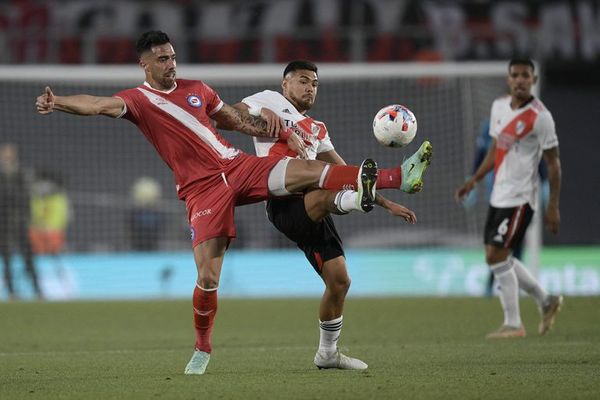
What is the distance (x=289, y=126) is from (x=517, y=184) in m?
3.14

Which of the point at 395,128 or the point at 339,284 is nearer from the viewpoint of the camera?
the point at 395,128

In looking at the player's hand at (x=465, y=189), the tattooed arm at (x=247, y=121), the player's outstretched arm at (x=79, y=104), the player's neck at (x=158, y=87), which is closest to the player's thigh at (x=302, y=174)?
the tattooed arm at (x=247, y=121)

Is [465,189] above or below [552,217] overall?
above

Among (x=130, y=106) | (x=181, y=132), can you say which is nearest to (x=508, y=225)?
(x=181, y=132)

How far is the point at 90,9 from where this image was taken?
22.7 meters

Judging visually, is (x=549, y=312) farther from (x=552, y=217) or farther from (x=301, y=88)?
(x=301, y=88)

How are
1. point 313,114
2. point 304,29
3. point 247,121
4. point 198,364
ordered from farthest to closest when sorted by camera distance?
1. point 304,29
2. point 313,114
3. point 247,121
4. point 198,364

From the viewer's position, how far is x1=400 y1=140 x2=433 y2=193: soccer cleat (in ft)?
20.2

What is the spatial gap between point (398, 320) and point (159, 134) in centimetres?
514

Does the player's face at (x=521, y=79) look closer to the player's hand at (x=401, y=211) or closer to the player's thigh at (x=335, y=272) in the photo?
the player's thigh at (x=335, y=272)

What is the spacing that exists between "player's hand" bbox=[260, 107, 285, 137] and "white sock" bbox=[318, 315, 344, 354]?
49.7 inches

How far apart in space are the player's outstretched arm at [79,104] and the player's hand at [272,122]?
92 cm

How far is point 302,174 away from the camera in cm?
646

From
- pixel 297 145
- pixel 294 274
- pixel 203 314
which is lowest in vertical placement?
pixel 294 274
